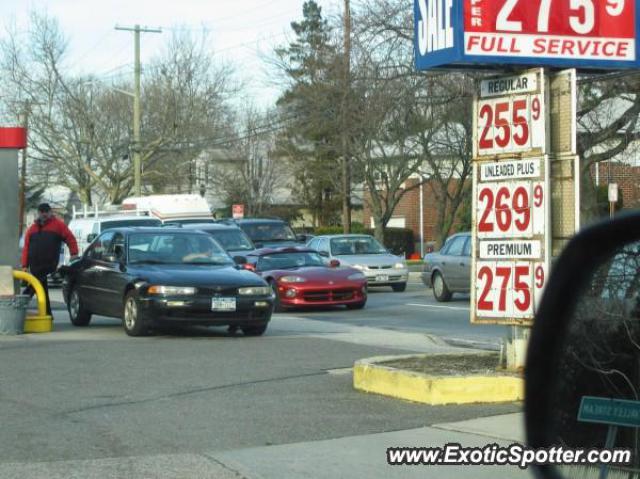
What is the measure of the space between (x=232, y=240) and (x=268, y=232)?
3.71 m

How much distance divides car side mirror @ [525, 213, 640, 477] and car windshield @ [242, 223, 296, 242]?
26.1 m

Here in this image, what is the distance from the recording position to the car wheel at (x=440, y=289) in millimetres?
25219

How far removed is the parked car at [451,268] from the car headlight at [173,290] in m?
9.93

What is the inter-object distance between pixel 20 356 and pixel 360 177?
110 feet

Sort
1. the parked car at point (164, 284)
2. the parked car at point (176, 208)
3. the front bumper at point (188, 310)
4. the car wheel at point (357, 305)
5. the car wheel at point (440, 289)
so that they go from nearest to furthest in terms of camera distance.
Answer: the front bumper at point (188, 310) → the parked car at point (164, 284) → the car wheel at point (357, 305) → the car wheel at point (440, 289) → the parked car at point (176, 208)

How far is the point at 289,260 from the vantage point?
959 inches

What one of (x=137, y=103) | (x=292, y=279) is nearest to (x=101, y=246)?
(x=292, y=279)

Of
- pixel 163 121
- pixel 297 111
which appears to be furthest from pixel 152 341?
pixel 163 121

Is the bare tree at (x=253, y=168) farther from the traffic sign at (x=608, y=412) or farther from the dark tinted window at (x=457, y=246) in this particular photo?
the traffic sign at (x=608, y=412)

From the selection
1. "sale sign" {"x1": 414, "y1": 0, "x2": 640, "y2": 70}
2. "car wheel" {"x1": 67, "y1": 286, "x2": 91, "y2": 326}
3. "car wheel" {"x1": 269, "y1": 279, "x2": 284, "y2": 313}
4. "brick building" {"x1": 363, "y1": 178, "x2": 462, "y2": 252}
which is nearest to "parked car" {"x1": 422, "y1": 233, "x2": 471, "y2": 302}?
"car wheel" {"x1": 269, "y1": 279, "x2": 284, "y2": 313}

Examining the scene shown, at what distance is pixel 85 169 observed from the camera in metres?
59.0

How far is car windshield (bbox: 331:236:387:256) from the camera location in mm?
29641

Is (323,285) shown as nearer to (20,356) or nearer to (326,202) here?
(20,356)

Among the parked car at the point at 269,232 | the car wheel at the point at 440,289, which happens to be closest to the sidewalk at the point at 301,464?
the car wheel at the point at 440,289
